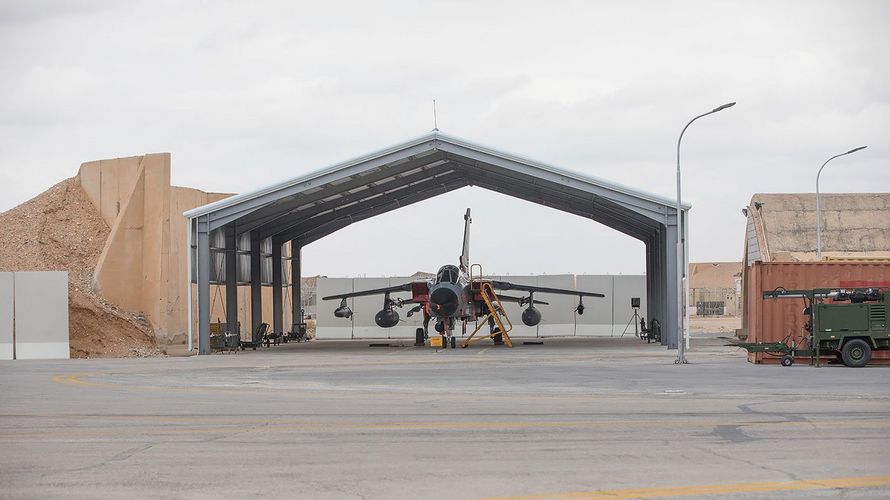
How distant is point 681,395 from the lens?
17.4 m

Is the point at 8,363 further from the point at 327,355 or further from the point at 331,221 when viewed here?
the point at 331,221

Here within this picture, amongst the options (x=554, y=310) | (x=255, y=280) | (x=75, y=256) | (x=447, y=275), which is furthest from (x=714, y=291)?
(x=75, y=256)

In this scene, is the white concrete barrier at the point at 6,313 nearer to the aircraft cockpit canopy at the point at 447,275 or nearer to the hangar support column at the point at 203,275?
the hangar support column at the point at 203,275

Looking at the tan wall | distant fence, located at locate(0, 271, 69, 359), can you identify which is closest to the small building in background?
the tan wall

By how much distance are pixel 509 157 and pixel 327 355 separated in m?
9.29

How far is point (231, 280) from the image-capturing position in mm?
40000

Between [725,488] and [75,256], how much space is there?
3882cm

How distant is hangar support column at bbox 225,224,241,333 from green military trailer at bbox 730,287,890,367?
69.6 feet

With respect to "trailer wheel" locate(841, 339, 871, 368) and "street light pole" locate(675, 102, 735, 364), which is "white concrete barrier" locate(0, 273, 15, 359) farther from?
"trailer wheel" locate(841, 339, 871, 368)

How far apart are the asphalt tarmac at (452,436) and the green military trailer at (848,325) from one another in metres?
2.53

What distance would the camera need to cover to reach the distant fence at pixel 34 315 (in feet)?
110

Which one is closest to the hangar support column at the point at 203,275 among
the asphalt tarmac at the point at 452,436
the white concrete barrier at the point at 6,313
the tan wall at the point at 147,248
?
the white concrete barrier at the point at 6,313

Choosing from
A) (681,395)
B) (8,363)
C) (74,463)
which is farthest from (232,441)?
(8,363)

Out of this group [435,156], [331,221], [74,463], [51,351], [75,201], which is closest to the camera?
[74,463]
